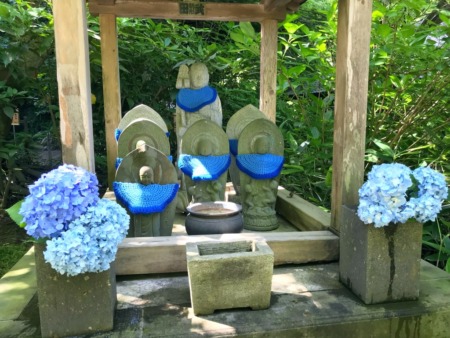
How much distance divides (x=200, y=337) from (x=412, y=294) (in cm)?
117

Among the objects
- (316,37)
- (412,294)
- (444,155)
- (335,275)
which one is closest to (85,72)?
(335,275)

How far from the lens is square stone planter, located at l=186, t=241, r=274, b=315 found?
1865 mm

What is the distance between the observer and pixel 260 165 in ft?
10.4

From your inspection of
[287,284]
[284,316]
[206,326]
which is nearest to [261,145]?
[287,284]

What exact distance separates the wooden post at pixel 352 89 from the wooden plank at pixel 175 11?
5.19 feet

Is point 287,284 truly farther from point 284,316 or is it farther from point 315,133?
point 315,133

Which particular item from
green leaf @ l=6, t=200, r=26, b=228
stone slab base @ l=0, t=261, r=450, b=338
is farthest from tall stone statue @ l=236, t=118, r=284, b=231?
green leaf @ l=6, t=200, r=26, b=228

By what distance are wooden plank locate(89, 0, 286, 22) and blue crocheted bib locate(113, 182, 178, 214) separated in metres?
2.03

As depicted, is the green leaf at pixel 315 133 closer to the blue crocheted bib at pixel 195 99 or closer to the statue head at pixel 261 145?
the statue head at pixel 261 145

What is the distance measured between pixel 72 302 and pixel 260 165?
6.06 feet

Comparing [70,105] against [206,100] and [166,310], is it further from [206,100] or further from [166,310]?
[206,100]

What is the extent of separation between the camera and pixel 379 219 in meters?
1.89

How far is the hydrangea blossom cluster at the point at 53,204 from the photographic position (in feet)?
5.28

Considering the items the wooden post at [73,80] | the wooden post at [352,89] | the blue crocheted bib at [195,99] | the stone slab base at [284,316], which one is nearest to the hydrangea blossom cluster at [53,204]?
the wooden post at [73,80]
